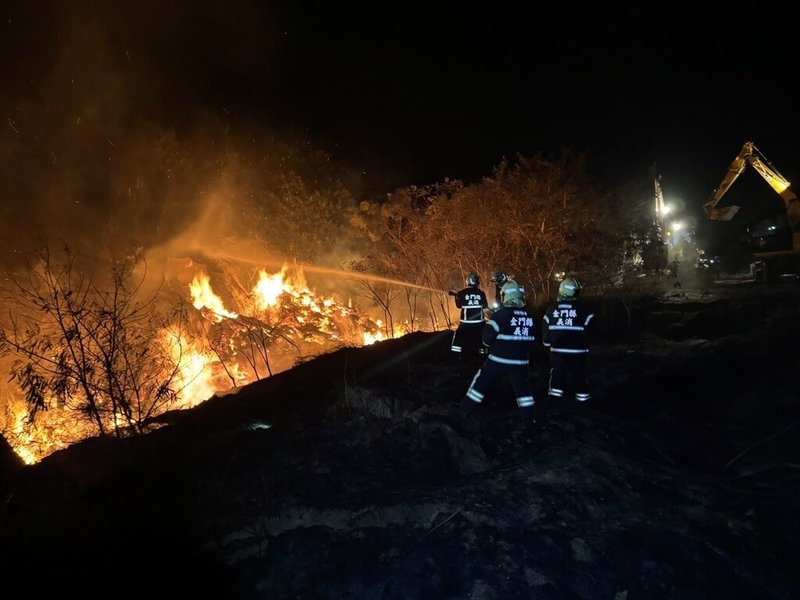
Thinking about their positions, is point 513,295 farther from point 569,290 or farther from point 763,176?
point 763,176

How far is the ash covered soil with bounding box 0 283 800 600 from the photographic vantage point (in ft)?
11.1

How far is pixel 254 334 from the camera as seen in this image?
15656mm

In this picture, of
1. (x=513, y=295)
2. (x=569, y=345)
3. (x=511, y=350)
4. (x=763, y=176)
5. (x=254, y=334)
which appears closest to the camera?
(x=511, y=350)

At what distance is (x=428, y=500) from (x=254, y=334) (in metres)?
12.6

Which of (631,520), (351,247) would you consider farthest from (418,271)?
(631,520)

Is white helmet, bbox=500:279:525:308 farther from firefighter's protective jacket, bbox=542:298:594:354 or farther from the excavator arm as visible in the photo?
the excavator arm

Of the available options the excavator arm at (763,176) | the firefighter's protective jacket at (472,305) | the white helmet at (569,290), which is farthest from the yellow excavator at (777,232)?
the white helmet at (569,290)

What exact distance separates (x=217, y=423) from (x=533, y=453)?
4.23 m

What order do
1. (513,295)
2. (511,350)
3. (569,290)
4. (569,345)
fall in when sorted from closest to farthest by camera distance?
(511,350)
(513,295)
(569,345)
(569,290)

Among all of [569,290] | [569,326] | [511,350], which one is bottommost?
[511,350]

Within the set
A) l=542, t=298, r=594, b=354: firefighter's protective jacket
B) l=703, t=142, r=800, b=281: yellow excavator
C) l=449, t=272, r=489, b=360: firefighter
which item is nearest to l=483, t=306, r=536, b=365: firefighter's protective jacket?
l=542, t=298, r=594, b=354: firefighter's protective jacket

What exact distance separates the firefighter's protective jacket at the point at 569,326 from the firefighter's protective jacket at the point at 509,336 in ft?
2.23

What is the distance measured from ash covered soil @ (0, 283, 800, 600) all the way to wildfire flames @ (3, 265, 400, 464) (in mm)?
7283

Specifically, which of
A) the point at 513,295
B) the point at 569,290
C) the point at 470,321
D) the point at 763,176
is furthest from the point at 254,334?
the point at 763,176
